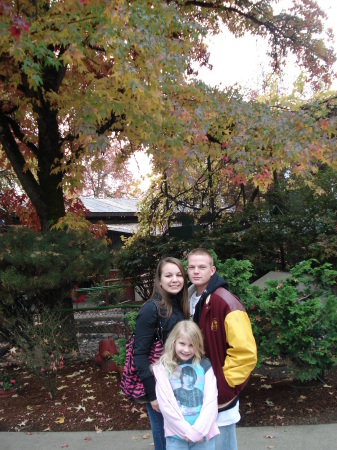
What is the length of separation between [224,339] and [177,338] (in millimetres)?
256

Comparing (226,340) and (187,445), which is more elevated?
(226,340)

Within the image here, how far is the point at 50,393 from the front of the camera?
522 cm

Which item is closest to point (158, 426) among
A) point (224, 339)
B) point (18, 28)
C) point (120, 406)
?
point (224, 339)

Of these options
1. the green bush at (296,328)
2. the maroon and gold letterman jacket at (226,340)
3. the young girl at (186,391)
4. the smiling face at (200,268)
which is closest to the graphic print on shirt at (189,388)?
the young girl at (186,391)

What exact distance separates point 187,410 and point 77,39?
4349 millimetres

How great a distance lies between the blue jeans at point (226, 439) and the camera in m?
2.46

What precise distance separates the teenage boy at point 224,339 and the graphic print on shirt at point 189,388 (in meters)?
0.11

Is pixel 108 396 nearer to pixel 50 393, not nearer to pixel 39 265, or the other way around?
pixel 50 393

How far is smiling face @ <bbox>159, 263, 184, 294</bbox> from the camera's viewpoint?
8.69 feet

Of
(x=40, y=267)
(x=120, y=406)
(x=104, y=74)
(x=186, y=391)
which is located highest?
(x=104, y=74)

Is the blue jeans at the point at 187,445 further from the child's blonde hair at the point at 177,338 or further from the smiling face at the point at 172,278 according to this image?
the smiling face at the point at 172,278

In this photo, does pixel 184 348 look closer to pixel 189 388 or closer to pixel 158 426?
pixel 189 388

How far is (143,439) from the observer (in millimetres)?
3959

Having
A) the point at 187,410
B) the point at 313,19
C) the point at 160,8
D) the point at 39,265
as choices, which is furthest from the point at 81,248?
the point at 313,19
